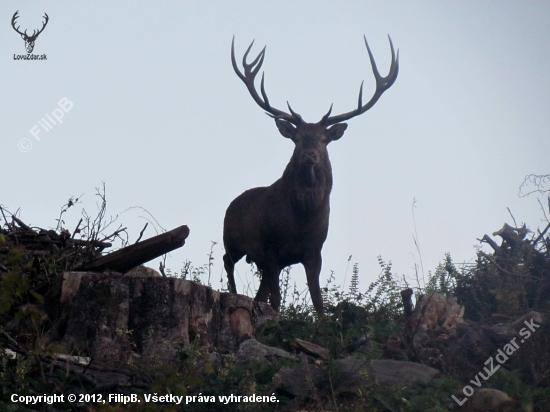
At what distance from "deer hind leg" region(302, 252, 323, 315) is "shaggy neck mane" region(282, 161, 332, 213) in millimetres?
543

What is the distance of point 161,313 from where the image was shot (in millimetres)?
6062

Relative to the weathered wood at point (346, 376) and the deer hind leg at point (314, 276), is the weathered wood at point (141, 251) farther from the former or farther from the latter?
the deer hind leg at point (314, 276)

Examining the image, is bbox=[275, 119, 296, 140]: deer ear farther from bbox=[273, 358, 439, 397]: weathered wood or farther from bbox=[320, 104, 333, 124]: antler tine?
bbox=[273, 358, 439, 397]: weathered wood

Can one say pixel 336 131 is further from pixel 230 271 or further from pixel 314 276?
pixel 230 271

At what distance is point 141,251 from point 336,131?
3.61 meters

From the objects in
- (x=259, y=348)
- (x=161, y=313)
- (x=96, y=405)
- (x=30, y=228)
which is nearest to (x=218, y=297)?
(x=161, y=313)

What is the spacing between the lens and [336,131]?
30.6 feet

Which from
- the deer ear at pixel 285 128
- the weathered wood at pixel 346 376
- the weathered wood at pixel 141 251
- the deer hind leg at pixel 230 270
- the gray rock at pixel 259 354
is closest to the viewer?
the weathered wood at pixel 346 376

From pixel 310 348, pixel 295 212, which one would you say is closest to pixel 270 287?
pixel 295 212

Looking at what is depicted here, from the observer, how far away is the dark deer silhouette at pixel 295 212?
346 inches

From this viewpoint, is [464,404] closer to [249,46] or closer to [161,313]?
[161,313]

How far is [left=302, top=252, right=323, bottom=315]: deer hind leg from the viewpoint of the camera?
28.3 feet

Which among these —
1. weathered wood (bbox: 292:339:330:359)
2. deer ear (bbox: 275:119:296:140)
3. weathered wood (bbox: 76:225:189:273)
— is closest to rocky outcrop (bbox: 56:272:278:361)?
weathered wood (bbox: 76:225:189:273)

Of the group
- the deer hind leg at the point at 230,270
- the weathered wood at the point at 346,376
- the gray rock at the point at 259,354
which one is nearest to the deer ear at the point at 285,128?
the deer hind leg at the point at 230,270
